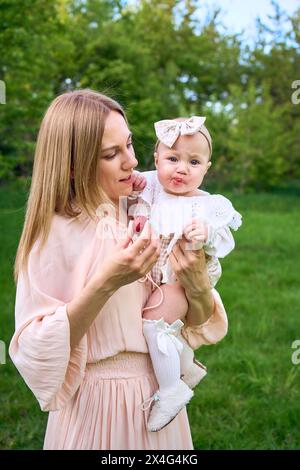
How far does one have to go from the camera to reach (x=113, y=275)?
5.15 ft

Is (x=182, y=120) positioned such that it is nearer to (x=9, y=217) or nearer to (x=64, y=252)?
(x=64, y=252)

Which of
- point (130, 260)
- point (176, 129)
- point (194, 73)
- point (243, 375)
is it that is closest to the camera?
point (130, 260)

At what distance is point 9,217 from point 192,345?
743 centimetres

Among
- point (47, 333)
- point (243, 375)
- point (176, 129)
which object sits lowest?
point (243, 375)

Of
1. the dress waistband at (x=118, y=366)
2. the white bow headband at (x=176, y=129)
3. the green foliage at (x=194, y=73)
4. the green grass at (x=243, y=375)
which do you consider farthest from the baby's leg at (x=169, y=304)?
the green foliage at (x=194, y=73)

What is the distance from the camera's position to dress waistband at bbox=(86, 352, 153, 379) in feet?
5.76

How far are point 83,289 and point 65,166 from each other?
34cm

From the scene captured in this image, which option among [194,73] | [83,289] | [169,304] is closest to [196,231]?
[169,304]

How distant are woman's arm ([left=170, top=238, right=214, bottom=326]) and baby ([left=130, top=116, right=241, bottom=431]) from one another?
0.8 inches

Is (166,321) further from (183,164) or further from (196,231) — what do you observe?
(183,164)

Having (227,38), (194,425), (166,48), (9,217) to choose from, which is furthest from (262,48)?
(194,425)

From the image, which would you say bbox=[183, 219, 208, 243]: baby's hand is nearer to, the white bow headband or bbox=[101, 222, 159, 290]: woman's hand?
bbox=[101, 222, 159, 290]: woman's hand

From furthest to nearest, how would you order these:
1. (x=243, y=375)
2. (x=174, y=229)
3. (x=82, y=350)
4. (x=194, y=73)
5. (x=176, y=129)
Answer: (x=194, y=73) < (x=243, y=375) < (x=176, y=129) < (x=174, y=229) < (x=82, y=350)

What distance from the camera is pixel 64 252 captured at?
1704mm
